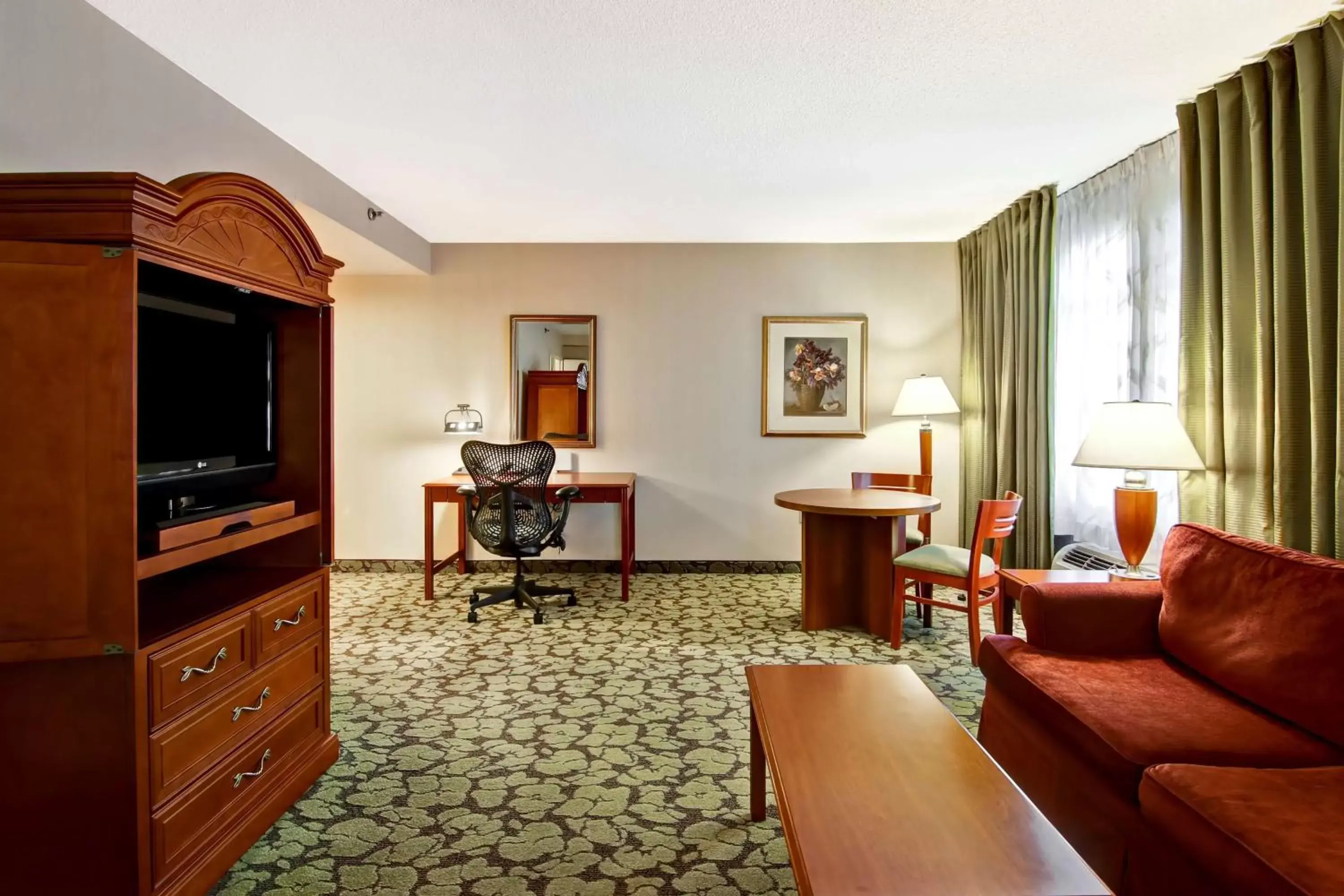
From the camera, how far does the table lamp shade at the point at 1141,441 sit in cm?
241

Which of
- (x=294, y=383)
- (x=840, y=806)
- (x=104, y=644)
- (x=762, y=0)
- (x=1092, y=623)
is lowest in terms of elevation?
(x=840, y=806)

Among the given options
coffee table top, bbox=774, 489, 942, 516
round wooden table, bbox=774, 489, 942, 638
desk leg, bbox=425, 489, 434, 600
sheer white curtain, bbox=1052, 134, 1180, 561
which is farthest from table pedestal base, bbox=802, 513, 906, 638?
desk leg, bbox=425, 489, 434, 600

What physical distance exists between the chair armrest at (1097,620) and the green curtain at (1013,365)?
1806mm

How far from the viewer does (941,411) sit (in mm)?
4473

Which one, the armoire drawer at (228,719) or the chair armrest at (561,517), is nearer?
the armoire drawer at (228,719)

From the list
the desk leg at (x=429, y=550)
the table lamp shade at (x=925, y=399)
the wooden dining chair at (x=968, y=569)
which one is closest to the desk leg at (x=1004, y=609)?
the wooden dining chair at (x=968, y=569)

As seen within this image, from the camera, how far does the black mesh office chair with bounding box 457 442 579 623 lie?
3.94 meters

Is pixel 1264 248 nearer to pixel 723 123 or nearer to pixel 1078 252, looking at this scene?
pixel 1078 252

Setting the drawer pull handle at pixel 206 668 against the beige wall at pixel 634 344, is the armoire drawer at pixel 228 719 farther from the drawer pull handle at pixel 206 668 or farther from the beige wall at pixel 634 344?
the beige wall at pixel 634 344

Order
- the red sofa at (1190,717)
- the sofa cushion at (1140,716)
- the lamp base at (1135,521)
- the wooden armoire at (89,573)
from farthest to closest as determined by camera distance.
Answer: the lamp base at (1135,521) < the sofa cushion at (1140,716) < the wooden armoire at (89,573) < the red sofa at (1190,717)

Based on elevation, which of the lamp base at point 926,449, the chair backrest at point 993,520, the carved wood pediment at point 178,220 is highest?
the carved wood pediment at point 178,220

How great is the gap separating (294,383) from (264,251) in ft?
1.73

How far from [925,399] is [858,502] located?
1.30m

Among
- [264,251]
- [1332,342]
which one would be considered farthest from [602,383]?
[1332,342]
